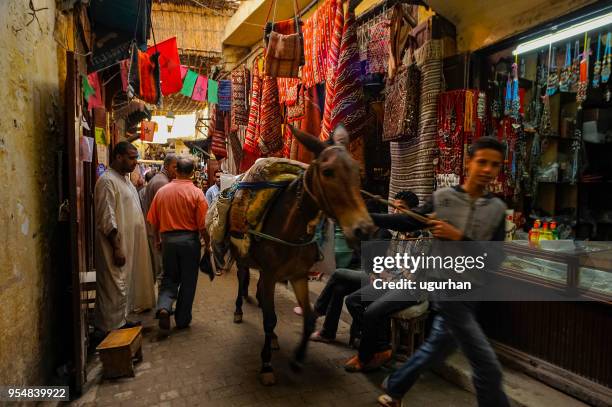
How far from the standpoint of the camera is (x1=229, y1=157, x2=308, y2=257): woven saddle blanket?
12.0ft

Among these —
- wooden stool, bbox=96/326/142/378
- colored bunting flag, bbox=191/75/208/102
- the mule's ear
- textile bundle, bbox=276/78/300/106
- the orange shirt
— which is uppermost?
colored bunting flag, bbox=191/75/208/102

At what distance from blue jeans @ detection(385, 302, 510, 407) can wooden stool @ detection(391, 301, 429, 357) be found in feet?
3.07

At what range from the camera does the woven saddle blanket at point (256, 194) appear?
144 inches

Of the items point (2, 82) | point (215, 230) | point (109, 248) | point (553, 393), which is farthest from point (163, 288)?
point (553, 393)

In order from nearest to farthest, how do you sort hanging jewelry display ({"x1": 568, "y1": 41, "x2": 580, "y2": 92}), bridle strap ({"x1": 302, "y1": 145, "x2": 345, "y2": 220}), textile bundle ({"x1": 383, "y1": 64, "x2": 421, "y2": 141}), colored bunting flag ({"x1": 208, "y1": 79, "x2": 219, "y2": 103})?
bridle strap ({"x1": 302, "y1": 145, "x2": 345, "y2": 220}), hanging jewelry display ({"x1": 568, "y1": 41, "x2": 580, "y2": 92}), textile bundle ({"x1": 383, "y1": 64, "x2": 421, "y2": 141}), colored bunting flag ({"x1": 208, "y1": 79, "x2": 219, "y2": 103})

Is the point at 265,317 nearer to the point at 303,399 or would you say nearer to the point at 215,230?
the point at 303,399

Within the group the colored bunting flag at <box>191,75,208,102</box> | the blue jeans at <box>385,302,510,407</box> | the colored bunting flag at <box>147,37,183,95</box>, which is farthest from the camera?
the colored bunting flag at <box>191,75,208,102</box>

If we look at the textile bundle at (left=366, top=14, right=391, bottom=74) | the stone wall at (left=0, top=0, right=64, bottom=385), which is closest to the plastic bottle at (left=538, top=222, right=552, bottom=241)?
the textile bundle at (left=366, top=14, right=391, bottom=74)

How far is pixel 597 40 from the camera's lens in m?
3.98

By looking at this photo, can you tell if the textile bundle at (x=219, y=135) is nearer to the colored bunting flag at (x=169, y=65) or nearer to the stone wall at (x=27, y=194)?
the colored bunting flag at (x=169, y=65)

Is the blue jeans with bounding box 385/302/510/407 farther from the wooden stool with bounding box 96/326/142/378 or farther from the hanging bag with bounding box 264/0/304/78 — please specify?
the hanging bag with bounding box 264/0/304/78

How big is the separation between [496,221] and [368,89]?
11.6 feet

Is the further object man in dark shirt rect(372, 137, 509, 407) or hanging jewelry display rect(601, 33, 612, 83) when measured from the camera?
hanging jewelry display rect(601, 33, 612, 83)

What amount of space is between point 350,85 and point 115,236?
328cm
